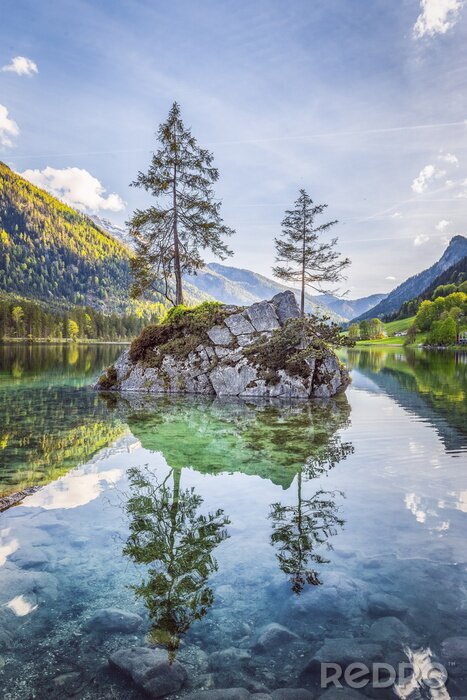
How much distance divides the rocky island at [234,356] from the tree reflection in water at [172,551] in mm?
18629

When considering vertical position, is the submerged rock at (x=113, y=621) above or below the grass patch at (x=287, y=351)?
below

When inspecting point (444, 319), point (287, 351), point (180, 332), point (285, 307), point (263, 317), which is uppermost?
point (444, 319)

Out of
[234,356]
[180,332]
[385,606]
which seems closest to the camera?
[385,606]

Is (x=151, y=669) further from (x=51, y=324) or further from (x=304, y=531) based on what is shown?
(x=51, y=324)

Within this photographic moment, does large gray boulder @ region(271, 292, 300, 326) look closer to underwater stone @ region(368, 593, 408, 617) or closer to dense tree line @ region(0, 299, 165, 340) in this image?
underwater stone @ region(368, 593, 408, 617)

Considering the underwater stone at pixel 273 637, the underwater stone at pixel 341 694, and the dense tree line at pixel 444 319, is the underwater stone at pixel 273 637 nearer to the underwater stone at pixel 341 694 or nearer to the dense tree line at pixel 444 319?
the underwater stone at pixel 341 694

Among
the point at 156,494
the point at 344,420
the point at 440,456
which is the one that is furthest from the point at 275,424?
the point at 156,494

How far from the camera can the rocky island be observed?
92.4 ft

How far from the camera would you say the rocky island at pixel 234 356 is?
28.2 metres

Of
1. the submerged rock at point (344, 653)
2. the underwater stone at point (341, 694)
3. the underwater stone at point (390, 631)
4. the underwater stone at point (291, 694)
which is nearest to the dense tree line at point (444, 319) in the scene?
the underwater stone at point (390, 631)

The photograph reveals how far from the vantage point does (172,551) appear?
22.3ft

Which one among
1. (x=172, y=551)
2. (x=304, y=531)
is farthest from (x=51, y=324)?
(x=304, y=531)

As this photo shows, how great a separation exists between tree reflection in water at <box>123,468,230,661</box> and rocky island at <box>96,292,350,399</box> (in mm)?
18629

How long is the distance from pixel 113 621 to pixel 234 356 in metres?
24.5
